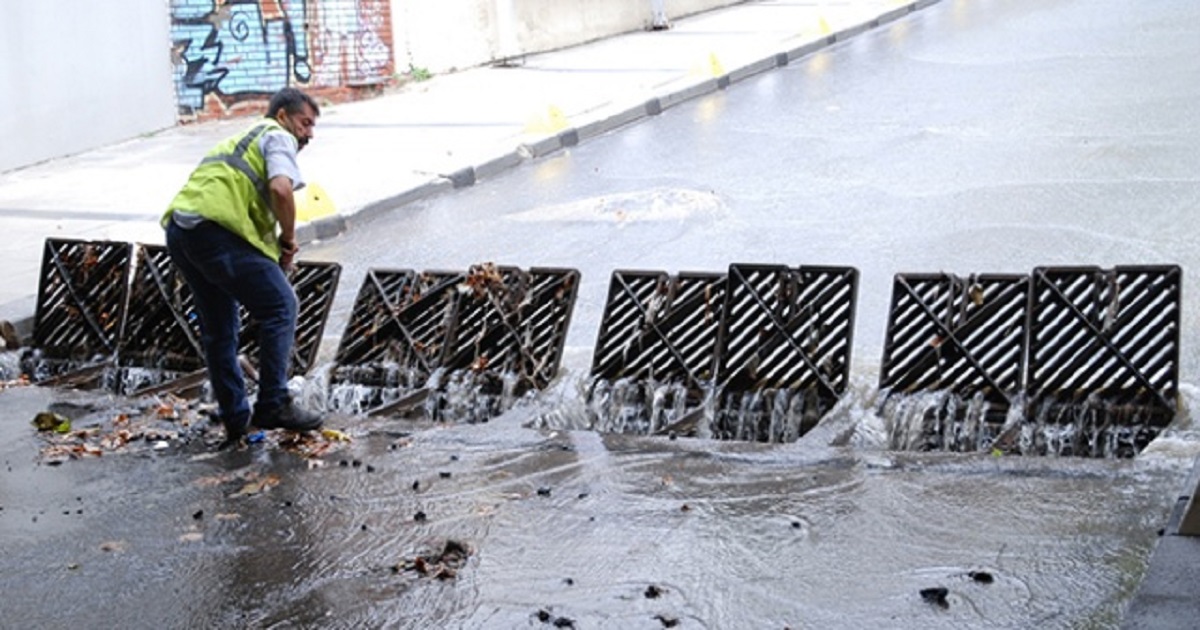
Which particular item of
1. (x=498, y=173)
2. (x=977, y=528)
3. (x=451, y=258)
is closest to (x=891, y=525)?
(x=977, y=528)

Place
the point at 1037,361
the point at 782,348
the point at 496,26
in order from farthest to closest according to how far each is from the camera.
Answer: the point at 496,26 < the point at 782,348 < the point at 1037,361

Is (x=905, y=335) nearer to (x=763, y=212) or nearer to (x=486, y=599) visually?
(x=486, y=599)

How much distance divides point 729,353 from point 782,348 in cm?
28

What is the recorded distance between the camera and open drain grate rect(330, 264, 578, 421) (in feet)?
28.1

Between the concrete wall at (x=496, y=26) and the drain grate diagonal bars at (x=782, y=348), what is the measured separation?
43.9 ft

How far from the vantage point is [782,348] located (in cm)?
821

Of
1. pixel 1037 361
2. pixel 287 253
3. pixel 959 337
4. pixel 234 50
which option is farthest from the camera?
pixel 234 50

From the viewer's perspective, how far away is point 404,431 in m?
7.97

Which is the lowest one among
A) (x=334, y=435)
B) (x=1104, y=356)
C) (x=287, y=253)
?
(x=334, y=435)

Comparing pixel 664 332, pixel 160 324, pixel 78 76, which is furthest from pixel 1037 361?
pixel 78 76

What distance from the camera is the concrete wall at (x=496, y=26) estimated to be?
21219 mm

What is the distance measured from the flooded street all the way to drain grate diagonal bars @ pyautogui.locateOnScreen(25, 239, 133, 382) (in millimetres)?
772

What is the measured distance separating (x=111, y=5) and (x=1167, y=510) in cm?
1425

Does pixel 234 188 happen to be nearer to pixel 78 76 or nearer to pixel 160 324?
pixel 160 324
